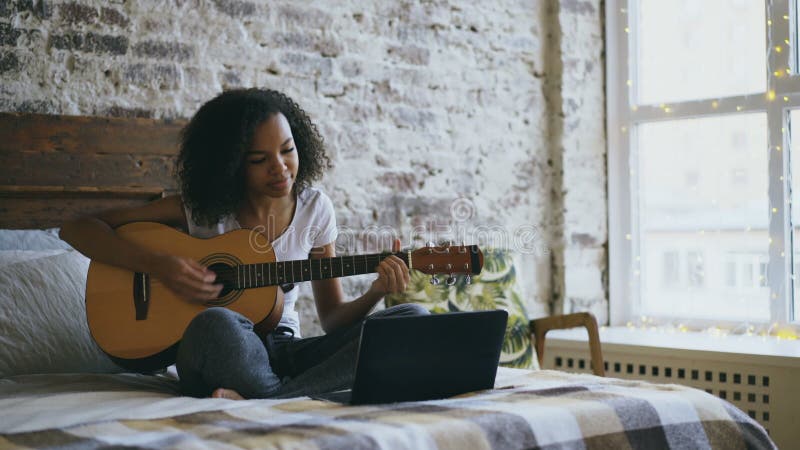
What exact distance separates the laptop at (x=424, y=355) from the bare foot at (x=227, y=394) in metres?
0.19

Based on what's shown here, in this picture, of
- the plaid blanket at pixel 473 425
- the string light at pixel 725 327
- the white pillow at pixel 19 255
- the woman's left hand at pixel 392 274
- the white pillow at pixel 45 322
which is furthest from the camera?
the string light at pixel 725 327

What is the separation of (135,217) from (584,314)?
5.27 feet

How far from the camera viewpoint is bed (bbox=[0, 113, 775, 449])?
1516 mm

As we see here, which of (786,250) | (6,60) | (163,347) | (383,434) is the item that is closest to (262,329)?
(163,347)

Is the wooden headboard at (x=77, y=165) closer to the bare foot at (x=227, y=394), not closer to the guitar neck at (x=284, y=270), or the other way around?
the guitar neck at (x=284, y=270)

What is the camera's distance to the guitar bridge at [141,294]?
7.38ft

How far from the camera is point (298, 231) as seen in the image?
2465 mm

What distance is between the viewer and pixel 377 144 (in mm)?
3641

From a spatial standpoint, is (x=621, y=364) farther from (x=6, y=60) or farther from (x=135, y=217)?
(x=6, y=60)

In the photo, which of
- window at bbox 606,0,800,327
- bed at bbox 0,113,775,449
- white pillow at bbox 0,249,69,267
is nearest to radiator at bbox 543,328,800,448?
window at bbox 606,0,800,327

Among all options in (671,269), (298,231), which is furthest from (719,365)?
(298,231)

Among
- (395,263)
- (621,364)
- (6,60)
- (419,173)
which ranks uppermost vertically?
(6,60)

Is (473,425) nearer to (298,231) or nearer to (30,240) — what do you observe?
(298,231)

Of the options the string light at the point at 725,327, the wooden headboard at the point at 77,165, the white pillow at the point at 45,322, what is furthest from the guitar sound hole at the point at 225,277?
the string light at the point at 725,327
